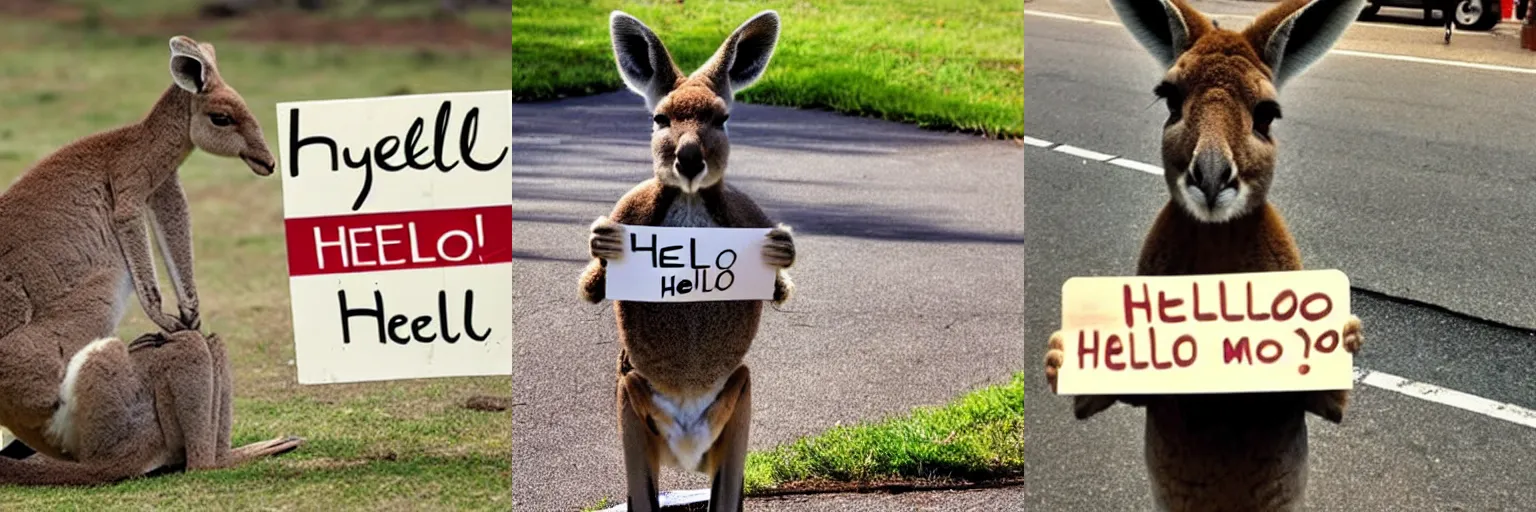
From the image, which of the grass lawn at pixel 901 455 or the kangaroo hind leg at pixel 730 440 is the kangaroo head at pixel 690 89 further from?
the grass lawn at pixel 901 455

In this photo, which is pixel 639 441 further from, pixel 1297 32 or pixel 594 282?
pixel 1297 32

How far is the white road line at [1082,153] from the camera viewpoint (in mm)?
3695

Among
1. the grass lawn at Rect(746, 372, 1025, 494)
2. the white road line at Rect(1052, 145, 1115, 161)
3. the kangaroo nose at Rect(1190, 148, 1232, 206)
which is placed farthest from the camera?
the grass lawn at Rect(746, 372, 1025, 494)

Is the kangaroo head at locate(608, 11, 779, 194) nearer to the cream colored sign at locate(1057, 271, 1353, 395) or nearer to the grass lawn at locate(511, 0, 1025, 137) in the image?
the grass lawn at locate(511, 0, 1025, 137)

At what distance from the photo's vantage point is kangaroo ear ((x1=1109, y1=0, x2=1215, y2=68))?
303cm

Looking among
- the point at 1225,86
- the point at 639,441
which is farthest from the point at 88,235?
the point at 1225,86

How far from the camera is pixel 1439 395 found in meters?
3.84

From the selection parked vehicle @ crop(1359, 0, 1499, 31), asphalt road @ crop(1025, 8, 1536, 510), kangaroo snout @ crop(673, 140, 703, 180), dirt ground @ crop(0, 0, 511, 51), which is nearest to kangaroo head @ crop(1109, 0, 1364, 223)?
asphalt road @ crop(1025, 8, 1536, 510)

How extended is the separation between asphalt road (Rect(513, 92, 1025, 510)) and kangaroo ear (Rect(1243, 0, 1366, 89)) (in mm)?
1385

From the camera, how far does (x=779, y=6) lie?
13.2 feet

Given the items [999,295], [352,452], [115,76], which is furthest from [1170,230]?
[115,76]

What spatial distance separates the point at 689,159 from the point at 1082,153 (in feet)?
3.41

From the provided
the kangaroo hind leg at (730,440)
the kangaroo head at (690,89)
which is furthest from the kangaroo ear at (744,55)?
the kangaroo hind leg at (730,440)

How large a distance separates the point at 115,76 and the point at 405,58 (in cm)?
238
